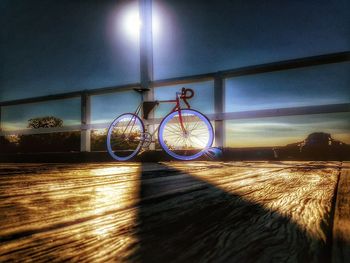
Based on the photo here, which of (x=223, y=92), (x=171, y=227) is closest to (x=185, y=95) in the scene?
(x=223, y=92)

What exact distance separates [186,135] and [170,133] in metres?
0.18

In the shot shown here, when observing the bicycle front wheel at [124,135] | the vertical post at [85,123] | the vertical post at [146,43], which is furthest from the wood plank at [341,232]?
the vertical post at [85,123]

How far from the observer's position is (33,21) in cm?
672

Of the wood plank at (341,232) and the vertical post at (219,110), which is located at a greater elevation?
the vertical post at (219,110)

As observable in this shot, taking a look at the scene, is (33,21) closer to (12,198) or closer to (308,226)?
(12,198)

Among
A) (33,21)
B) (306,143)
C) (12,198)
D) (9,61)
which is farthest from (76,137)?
(12,198)

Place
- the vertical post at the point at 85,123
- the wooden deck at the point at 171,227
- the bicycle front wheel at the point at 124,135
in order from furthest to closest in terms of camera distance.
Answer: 1. the vertical post at the point at 85,123
2. the bicycle front wheel at the point at 124,135
3. the wooden deck at the point at 171,227

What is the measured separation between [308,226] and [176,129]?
3368 millimetres

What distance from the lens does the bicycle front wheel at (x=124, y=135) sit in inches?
156

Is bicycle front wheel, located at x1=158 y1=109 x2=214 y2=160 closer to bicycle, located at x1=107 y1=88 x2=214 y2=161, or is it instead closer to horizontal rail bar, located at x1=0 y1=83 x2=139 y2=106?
bicycle, located at x1=107 y1=88 x2=214 y2=161

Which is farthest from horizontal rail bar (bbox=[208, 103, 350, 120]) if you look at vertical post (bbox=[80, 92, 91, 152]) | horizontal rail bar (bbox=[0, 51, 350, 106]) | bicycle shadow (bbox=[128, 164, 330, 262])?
bicycle shadow (bbox=[128, 164, 330, 262])

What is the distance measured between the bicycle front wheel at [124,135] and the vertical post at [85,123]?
46 cm

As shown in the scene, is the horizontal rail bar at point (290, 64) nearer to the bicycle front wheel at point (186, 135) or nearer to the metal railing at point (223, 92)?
the metal railing at point (223, 92)

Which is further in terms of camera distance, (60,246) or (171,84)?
(171,84)
